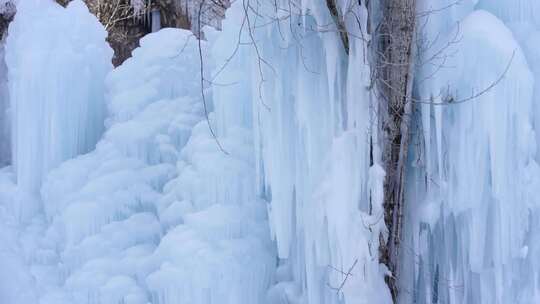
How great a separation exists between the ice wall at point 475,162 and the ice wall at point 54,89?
3.26 metres

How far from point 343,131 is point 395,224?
2.15 ft

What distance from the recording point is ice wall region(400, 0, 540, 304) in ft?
12.5

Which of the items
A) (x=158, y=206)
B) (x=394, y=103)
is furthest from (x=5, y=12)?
(x=394, y=103)

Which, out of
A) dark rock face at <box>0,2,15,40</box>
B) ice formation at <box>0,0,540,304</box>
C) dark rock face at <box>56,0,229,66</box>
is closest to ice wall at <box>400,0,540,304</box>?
ice formation at <box>0,0,540,304</box>

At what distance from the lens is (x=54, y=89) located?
6.05m

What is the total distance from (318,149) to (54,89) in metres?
Answer: 2.94

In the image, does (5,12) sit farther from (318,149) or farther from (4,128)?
(318,149)

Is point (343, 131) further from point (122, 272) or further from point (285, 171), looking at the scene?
point (122, 272)

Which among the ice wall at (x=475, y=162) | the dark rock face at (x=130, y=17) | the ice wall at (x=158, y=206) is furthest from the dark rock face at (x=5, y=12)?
the ice wall at (x=475, y=162)

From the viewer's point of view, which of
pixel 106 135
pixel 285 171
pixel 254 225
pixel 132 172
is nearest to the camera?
pixel 285 171

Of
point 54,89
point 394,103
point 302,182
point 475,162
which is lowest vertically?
point 302,182

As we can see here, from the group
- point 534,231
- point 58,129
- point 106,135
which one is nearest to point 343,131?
point 534,231

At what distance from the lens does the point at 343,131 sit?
4.07 meters

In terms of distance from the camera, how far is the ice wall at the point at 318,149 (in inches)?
158
